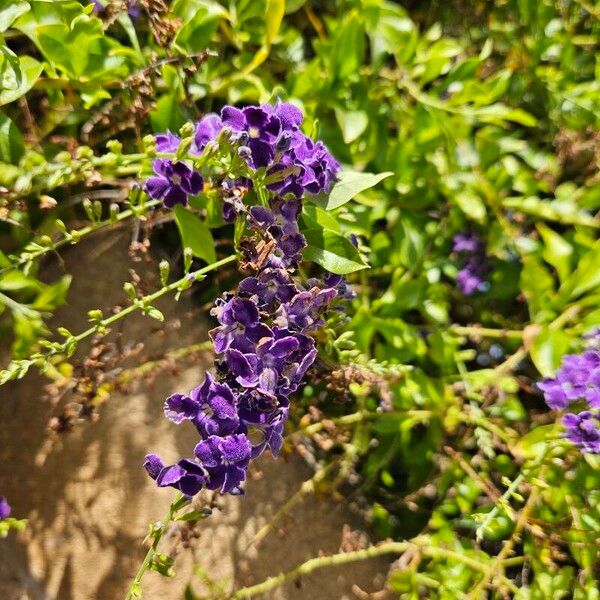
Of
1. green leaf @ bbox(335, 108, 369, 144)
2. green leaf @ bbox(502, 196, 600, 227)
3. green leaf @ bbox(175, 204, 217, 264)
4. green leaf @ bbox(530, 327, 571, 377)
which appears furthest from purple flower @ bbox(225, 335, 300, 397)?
green leaf @ bbox(502, 196, 600, 227)

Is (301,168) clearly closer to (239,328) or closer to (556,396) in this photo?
(239,328)

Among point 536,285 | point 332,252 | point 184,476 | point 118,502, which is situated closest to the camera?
point 184,476

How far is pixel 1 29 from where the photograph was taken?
1059mm

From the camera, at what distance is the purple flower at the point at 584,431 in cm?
114

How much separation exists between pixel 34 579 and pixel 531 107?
180 centimetres

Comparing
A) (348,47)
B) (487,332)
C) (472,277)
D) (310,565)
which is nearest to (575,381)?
(487,332)

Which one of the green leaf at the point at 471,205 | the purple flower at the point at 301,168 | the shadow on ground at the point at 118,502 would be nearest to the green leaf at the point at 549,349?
the green leaf at the point at 471,205

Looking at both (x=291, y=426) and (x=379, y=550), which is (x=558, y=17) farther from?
(x=379, y=550)

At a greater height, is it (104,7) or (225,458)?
(104,7)

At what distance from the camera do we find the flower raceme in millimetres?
868

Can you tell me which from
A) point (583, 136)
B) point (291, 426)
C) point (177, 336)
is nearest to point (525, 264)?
point (583, 136)

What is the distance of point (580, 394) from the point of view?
4.04ft

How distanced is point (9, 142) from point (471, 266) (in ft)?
3.81

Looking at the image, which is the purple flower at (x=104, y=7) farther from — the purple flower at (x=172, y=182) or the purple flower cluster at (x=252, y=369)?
the purple flower cluster at (x=252, y=369)
